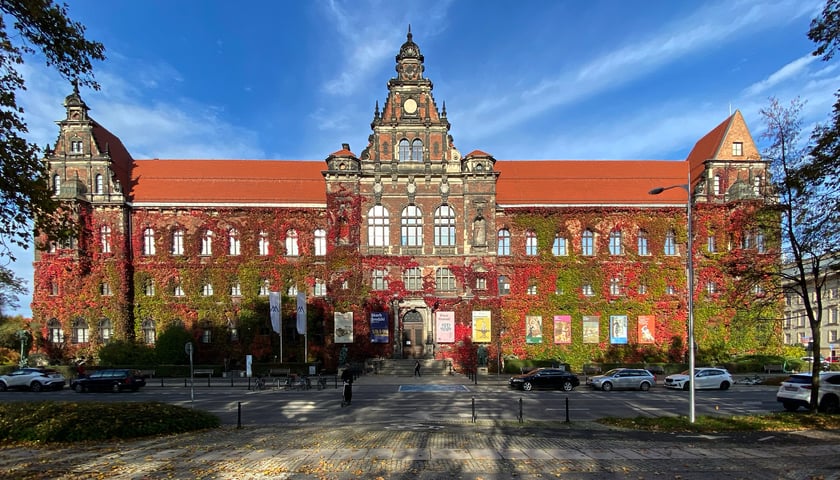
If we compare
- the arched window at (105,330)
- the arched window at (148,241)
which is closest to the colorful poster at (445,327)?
the arched window at (148,241)

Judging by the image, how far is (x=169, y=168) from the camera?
49656mm

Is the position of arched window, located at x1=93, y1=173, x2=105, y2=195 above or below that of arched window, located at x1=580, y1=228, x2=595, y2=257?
above

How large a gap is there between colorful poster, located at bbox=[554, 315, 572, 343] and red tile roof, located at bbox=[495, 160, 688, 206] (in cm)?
1038

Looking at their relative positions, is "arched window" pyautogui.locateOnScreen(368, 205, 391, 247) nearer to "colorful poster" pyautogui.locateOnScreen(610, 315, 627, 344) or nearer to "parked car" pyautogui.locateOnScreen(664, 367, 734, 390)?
"colorful poster" pyautogui.locateOnScreen(610, 315, 627, 344)

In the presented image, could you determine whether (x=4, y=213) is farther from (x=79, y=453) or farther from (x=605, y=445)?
(x=605, y=445)

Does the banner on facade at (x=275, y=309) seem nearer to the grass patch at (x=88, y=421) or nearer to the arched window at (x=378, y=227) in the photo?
the arched window at (x=378, y=227)

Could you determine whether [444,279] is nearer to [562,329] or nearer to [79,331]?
[562,329]

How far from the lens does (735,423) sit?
56.3ft

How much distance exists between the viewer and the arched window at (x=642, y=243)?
46188mm

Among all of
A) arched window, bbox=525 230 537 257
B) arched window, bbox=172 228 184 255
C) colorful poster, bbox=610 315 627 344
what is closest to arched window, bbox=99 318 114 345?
arched window, bbox=172 228 184 255

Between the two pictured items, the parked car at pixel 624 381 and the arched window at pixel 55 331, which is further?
the arched window at pixel 55 331

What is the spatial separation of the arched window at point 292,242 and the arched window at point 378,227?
6750 mm

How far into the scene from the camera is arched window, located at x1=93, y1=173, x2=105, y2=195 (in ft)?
147

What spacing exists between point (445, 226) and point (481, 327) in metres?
9.33
